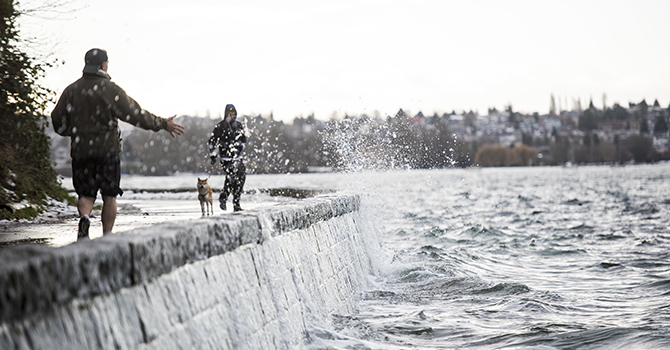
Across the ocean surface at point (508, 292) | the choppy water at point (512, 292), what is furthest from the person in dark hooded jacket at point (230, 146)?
the choppy water at point (512, 292)

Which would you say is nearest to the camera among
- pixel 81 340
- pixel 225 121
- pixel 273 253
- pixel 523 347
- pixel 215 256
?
pixel 81 340

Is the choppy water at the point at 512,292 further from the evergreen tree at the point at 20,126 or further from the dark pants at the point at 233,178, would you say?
the evergreen tree at the point at 20,126

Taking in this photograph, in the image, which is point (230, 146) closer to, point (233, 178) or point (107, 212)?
point (233, 178)

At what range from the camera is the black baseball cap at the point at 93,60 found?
530 centimetres

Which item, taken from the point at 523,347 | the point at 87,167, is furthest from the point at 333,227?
the point at 87,167

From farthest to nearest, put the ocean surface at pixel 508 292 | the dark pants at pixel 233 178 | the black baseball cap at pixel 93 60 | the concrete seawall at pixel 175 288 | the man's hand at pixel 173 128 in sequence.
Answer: the dark pants at pixel 233 178
the ocean surface at pixel 508 292
the man's hand at pixel 173 128
the black baseball cap at pixel 93 60
the concrete seawall at pixel 175 288

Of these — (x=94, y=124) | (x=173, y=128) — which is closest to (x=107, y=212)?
(x=94, y=124)

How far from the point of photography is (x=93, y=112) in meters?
5.32

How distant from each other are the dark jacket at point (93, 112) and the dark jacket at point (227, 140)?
196 inches

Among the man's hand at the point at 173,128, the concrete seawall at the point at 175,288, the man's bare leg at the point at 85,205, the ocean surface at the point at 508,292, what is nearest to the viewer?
the concrete seawall at the point at 175,288

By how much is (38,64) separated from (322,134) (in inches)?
284

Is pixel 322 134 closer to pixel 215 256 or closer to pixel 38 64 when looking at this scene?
pixel 38 64

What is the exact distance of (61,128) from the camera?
545cm

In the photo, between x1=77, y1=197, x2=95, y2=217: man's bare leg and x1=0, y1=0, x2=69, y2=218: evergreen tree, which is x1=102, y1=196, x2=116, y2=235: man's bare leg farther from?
x1=0, y1=0, x2=69, y2=218: evergreen tree
